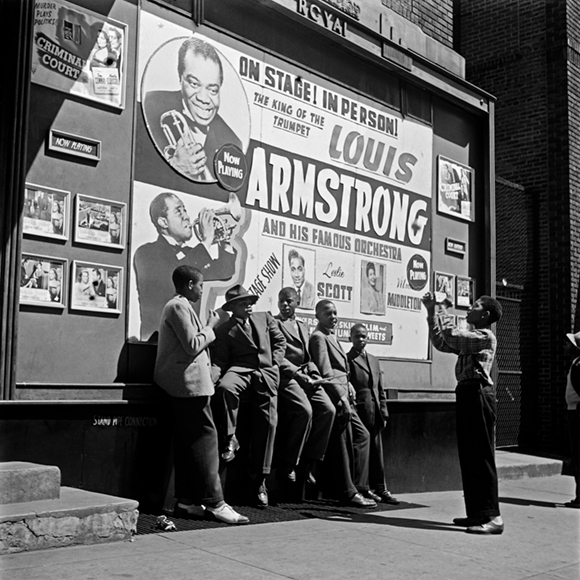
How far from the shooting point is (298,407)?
7.77 metres

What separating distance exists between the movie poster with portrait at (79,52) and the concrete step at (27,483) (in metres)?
2.98

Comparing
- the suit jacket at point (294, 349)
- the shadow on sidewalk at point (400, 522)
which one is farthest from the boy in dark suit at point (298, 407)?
the shadow on sidewalk at point (400, 522)

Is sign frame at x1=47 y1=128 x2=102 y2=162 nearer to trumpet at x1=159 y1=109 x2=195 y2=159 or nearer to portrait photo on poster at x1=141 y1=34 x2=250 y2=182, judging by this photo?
portrait photo on poster at x1=141 y1=34 x2=250 y2=182

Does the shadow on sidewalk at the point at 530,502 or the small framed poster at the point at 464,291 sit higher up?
the small framed poster at the point at 464,291

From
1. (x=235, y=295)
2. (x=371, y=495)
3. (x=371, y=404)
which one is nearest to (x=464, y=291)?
(x=371, y=404)

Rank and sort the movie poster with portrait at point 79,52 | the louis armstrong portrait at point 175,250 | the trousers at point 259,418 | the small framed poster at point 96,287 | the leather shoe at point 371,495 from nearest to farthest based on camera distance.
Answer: the movie poster with portrait at point 79,52 → the small framed poster at point 96,287 → the louis armstrong portrait at point 175,250 → the trousers at point 259,418 → the leather shoe at point 371,495

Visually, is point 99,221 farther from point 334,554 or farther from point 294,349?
point 334,554

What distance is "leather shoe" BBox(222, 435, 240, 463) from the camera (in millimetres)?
7031

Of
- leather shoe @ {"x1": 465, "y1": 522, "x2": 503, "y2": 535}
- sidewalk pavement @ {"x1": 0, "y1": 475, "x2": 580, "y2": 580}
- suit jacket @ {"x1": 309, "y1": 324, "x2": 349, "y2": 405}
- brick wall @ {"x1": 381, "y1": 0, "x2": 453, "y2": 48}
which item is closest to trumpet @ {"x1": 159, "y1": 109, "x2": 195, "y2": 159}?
suit jacket @ {"x1": 309, "y1": 324, "x2": 349, "y2": 405}

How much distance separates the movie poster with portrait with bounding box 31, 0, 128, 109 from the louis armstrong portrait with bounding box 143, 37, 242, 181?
42 cm

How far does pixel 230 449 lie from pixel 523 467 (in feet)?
20.1

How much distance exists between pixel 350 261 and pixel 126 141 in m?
3.30

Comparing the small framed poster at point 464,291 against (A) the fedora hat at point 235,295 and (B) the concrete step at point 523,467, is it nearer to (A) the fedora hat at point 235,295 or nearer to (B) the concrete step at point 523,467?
(B) the concrete step at point 523,467

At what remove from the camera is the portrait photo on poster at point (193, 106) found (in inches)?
291
